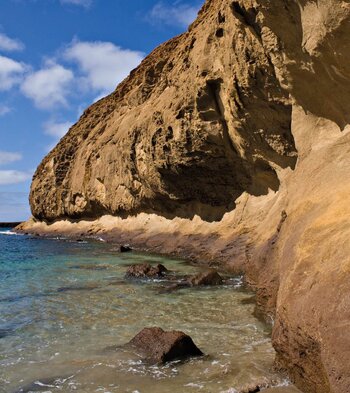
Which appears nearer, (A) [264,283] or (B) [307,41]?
(B) [307,41]

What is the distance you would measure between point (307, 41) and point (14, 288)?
10575 mm

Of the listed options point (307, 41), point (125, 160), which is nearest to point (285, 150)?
point (307, 41)

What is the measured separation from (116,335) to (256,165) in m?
11.4

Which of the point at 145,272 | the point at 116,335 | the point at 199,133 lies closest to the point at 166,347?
the point at 116,335

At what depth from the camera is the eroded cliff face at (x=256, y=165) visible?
16.6ft

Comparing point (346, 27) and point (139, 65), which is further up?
Answer: point (139, 65)

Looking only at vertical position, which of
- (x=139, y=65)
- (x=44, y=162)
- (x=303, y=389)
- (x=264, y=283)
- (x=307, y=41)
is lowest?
(x=303, y=389)

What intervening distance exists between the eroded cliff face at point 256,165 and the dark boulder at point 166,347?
136 cm

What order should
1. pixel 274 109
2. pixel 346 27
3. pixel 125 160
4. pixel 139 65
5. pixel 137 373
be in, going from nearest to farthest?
Result: pixel 137 373 → pixel 346 27 → pixel 274 109 → pixel 125 160 → pixel 139 65

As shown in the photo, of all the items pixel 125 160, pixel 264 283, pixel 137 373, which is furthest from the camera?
pixel 125 160

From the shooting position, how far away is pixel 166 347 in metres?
6.18

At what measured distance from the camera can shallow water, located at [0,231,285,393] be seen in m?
5.50

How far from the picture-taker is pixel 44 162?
181ft

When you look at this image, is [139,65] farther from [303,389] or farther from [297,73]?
[303,389]
